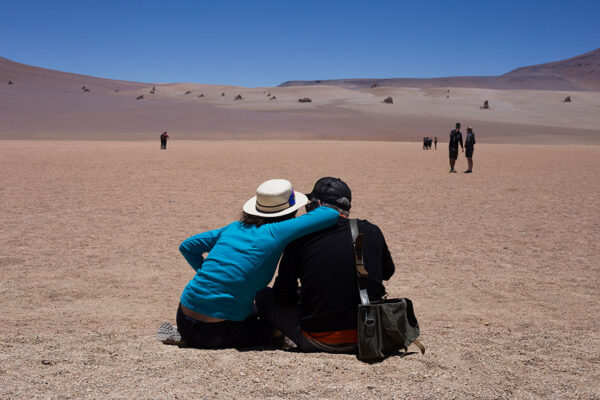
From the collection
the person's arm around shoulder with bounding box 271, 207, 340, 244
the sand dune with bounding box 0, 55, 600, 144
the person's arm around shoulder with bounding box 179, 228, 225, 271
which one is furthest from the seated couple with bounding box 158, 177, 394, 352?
the sand dune with bounding box 0, 55, 600, 144

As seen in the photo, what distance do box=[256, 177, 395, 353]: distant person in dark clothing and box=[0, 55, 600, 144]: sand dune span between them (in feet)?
174

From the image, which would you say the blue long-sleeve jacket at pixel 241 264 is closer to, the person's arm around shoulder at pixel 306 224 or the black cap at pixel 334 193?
the person's arm around shoulder at pixel 306 224

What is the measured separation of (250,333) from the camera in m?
4.01

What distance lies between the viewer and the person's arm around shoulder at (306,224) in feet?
11.6

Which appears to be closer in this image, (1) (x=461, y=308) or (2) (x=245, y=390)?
(2) (x=245, y=390)

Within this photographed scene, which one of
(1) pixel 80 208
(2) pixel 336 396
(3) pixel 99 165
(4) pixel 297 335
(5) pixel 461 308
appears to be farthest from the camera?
(3) pixel 99 165

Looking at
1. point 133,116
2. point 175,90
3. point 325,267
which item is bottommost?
point 325,267

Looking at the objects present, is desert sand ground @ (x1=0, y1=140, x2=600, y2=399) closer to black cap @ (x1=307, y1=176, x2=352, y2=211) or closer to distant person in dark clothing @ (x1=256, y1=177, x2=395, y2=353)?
distant person in dark clothing @ (x1=256, y1=177, x2=395, y2=353)

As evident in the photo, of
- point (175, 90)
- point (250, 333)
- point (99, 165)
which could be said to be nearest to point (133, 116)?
point (99, 165)

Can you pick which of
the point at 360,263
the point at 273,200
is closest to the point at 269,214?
the point at 273,200

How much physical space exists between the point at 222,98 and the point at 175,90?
26147 millimetres

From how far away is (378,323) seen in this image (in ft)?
12.0

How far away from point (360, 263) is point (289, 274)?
1.70 feet

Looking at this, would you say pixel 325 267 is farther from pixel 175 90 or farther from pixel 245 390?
pixel 175 90
